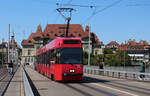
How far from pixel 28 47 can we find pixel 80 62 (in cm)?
15737

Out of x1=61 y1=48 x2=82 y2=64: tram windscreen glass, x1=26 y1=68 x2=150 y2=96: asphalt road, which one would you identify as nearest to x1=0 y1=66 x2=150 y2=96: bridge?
x1=26 y1=68 x2=150 y2=96: asphalt road

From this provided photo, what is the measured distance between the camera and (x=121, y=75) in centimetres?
3262

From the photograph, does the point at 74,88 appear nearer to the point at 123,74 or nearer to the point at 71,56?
the point at 71,56

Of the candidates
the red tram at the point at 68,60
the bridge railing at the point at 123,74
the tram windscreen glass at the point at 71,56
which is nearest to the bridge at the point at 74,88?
the bridge railing at the point at 123,74

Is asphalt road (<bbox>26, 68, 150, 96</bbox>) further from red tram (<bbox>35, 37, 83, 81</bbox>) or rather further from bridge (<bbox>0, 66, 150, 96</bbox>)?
red tram (<bbox>35, 37, 83, 81</bbox>)

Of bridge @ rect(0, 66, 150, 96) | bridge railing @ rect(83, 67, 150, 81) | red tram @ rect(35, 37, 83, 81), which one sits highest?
red tram @ rect(35, 37, 83, 81)

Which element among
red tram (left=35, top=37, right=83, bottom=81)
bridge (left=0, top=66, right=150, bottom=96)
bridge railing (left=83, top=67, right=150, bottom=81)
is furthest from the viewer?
bridge railing (left=83, top=67, right=150, bottom=81)

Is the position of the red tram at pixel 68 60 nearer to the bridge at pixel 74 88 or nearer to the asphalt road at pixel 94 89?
the bridge at pixel 74 88

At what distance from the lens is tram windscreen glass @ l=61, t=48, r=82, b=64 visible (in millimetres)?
21625

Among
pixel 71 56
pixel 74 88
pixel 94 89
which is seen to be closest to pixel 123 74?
pixel 71 56

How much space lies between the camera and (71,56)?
71.2 ft

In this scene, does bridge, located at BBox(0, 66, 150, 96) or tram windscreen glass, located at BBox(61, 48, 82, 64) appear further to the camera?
tram windscreen glass, located at BBox(61, 48, 82, 64)

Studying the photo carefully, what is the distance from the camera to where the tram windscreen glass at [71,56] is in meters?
21.6

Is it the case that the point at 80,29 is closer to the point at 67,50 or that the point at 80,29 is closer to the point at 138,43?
the point at 138,43
